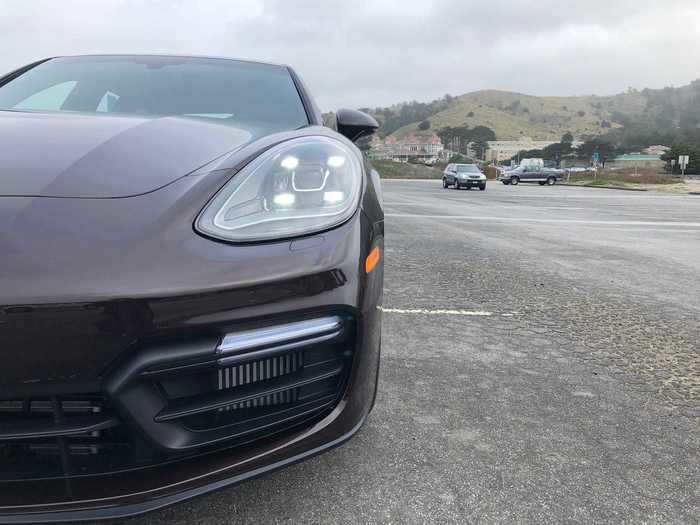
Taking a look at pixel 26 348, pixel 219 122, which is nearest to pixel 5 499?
pixel 26 348

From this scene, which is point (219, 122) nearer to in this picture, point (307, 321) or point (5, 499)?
point (307, 321)

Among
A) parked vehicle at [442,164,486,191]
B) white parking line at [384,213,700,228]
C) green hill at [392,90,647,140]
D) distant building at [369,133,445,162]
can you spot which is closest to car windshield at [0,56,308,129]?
white parking line at [384,213,700,228]

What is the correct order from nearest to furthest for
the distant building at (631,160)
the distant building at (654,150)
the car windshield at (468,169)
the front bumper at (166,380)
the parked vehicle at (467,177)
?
the front bumper at (166,380) < the parked vehicle at (467,177) < the car windshield at (468,169) < the distant building at (631,160) < the distant building at (654,150)

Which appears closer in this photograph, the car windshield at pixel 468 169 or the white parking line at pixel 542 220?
the white parking line at pixel 542 220

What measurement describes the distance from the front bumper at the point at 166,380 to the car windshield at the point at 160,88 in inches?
48.4

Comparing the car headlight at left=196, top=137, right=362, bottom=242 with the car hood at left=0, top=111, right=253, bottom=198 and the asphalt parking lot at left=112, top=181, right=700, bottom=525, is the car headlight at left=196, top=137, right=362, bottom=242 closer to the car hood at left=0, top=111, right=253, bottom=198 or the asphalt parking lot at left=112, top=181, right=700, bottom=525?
the car hood at left=0, top=111, right=253, bottom=198

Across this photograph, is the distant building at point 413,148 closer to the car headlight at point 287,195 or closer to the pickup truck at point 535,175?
the pickup truck at point 535,175

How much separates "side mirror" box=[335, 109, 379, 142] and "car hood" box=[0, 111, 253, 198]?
94 cm

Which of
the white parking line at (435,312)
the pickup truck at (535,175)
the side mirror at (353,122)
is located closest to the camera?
the side mirror at (353,122)

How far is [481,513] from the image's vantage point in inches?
54.7

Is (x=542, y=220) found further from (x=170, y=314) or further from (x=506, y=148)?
(x=506, y=148)

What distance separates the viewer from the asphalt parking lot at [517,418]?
4.64ft

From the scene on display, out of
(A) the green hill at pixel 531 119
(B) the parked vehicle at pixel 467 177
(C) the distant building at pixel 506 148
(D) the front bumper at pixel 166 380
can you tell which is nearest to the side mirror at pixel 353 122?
(D) the front bumper at pixel 166 380

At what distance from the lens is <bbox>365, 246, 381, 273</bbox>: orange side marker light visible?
1354 mm
